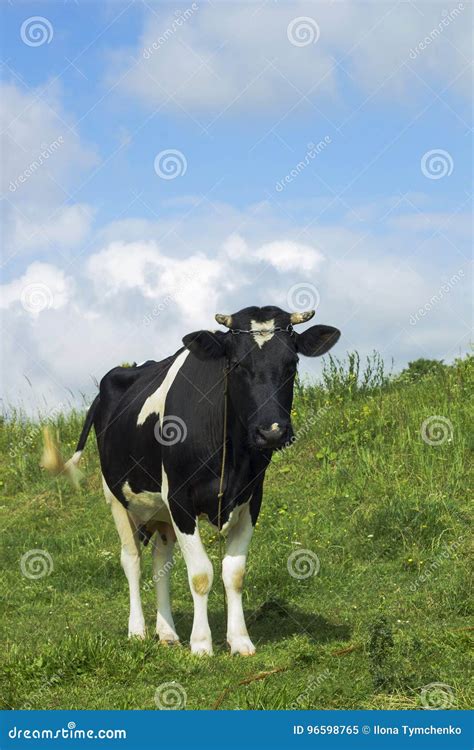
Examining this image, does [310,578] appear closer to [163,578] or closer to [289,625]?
[289,625]

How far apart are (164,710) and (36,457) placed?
10.7m

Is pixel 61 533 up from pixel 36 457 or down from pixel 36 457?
down

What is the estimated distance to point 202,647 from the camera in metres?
7.92

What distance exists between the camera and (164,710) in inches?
249

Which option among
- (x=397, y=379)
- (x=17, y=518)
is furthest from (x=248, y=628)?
(x=397, y=379)

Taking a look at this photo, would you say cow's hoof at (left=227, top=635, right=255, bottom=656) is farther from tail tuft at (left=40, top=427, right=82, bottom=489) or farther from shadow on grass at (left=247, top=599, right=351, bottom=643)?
tail tuft at (left=40, top=427, right=82, bottom=489)

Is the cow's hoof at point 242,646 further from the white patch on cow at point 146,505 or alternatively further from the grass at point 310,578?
the white patch on cow at point 146,505

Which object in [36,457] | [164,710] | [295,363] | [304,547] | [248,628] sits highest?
[36,457]

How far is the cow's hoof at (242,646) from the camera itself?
7.98 meters

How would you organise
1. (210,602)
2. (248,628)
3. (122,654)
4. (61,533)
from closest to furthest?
(122,654) → (248,628) → (210,602) → (61,533)

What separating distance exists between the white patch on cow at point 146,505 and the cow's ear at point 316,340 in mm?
1767

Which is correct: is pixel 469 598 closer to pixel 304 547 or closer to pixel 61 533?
pixel 304 547

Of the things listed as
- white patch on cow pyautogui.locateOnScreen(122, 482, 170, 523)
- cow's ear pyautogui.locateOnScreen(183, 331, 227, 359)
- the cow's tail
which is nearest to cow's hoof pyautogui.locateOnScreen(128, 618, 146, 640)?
white patch on cow pyautogui.locateOnScreen(122, 482, 170, 523)

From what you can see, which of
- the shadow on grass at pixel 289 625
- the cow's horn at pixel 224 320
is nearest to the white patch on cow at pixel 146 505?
the shadow on grass at pixel 289 625
